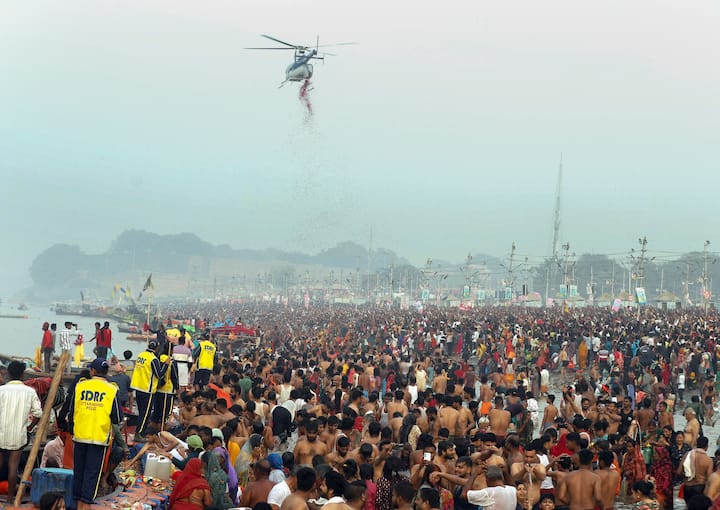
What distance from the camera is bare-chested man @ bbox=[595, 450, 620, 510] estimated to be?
31.1 ft

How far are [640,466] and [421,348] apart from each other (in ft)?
70.7

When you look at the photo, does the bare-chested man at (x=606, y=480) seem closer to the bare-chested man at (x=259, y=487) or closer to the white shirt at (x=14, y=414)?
the bare-chested man at (x=259, y=487)

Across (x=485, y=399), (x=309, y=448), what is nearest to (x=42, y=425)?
(x=309, y=448)

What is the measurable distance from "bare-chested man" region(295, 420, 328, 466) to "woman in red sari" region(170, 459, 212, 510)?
6.93ft

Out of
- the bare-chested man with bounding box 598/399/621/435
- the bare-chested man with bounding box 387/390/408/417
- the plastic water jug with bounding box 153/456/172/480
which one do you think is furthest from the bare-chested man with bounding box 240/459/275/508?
the bare-chested man with bounding box 598/399/621/435

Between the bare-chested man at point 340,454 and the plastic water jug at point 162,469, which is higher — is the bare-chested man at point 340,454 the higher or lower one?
the higher one

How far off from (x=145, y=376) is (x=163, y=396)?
55 cm

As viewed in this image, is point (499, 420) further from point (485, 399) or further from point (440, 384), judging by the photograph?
point (440, 384)

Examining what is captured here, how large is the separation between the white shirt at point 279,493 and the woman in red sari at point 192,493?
71 cm

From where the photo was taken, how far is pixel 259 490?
8680 mm

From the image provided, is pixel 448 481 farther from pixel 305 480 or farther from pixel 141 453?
pixel 141 453

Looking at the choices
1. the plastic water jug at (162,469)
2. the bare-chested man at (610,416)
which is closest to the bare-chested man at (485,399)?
the bare-chested man at (610,416)

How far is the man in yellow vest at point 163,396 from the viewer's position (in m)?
13.4

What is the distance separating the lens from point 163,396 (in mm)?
13492
